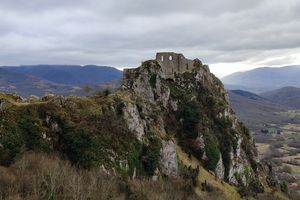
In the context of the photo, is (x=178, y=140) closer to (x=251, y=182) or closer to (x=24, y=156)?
(x=251, y=182)

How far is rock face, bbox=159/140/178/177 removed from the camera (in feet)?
245

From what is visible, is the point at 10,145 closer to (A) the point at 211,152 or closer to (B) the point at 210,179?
(B) the point at 210,179

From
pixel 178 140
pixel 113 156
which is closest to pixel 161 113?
pixel 178 140

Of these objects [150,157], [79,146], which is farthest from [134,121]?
[79,146]

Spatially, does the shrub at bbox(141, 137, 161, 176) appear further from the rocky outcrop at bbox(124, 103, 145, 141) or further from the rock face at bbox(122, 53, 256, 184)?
the rock face at bbox(122, 53, 256, 184)

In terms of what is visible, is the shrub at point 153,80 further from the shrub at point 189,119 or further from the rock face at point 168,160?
the rock face at point 168,160

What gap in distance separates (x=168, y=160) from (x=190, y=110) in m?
23.5

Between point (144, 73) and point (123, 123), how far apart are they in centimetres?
2815

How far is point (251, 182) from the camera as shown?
102 meters

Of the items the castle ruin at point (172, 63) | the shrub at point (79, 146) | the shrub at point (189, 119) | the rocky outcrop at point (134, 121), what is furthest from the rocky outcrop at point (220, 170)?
the shrub at point (79, 146)

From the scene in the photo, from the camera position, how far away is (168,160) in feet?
250

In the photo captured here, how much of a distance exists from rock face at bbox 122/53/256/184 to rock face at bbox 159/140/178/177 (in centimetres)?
339

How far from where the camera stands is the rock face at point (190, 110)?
93562mm

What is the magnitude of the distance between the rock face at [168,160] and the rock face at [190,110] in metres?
3.39
